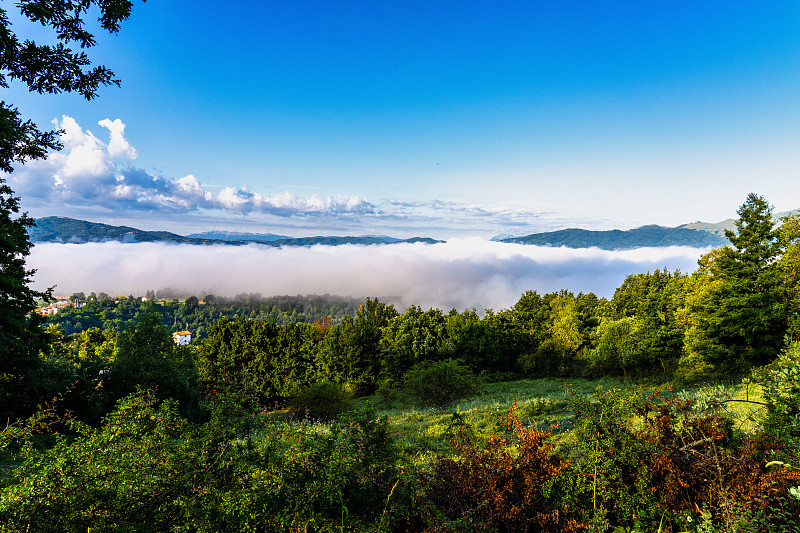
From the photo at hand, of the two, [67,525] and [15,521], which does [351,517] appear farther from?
[15,521]

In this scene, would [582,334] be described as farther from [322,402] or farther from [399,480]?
[399,480]

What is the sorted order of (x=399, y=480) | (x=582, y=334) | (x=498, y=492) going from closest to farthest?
(x=498, y=492) < (x=399, y=480) < (x=582, y=334)

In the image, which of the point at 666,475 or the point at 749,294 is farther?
the point at 749,294

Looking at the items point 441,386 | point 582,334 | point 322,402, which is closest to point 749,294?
point 441,386

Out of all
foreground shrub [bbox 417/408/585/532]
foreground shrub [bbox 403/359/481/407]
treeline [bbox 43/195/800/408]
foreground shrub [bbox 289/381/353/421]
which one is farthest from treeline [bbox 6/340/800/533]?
treeline [bbox 43/195/800/408]

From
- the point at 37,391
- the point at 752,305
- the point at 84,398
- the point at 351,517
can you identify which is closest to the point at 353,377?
the point at 84,398

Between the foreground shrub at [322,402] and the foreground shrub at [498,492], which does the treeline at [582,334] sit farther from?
the foreground shrub at [498,492]

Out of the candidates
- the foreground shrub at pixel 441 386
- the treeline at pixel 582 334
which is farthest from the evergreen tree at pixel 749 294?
the foreground shrub at pixel 441 386

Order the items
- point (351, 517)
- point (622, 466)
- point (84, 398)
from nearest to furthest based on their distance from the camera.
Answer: point (351, 517), point (622, 466), point (84, 398)

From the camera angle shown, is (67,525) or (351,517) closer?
(67,525)

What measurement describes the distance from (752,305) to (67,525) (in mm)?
30097

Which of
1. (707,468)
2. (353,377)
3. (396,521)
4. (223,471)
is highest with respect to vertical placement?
(707,468)

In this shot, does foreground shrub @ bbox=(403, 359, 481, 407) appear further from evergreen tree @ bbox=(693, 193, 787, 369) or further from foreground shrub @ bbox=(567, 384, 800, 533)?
foreground shrub @ bbox=(567, 384, 800, 533)

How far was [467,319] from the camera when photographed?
47.5 metres
